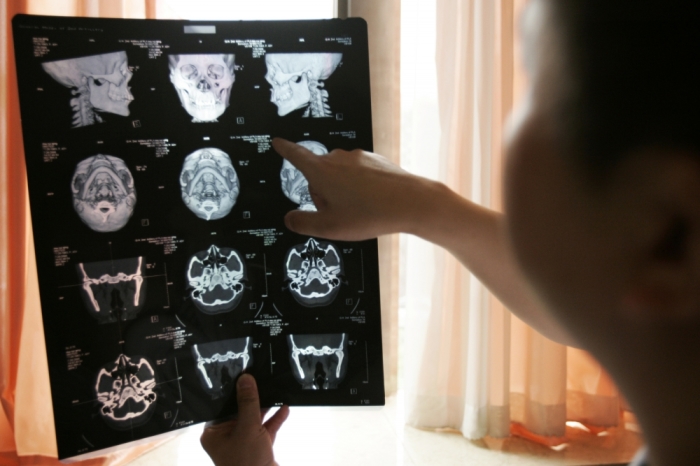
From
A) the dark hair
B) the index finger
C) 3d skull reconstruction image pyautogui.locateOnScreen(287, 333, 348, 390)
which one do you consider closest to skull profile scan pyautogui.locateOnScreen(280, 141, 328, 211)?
the index finger

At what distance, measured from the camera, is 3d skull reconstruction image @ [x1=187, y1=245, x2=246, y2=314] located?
107cm

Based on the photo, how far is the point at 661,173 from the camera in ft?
0.95

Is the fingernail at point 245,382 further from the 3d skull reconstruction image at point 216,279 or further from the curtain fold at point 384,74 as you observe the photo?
the curtain fold at point 384,74

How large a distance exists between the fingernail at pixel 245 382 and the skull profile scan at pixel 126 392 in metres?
0.16

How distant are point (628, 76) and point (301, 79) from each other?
827mm

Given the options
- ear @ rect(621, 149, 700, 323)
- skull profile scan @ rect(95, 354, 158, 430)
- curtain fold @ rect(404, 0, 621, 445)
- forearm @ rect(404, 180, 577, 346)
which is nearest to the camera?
ear @ rect(621, 149, 700, 323)

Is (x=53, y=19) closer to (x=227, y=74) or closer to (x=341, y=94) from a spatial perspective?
(x=227, y=74)

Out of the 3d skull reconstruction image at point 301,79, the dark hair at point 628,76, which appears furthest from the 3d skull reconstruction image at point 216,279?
the dark hair at point 628,76

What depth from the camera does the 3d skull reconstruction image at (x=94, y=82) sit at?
99cm

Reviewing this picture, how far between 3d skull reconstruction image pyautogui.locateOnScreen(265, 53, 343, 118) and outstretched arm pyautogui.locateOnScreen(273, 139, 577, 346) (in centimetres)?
15

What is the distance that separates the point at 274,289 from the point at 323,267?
0.35ft

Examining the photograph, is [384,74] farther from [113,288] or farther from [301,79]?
[113,288]

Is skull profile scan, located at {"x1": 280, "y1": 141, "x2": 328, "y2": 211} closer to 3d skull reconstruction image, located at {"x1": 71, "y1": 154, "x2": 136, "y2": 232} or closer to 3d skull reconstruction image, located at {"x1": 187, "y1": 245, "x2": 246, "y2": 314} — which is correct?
3d skull reconstruction image, located at {"x1": 187, "y1": 245, "x2": 246, "y2": 314}

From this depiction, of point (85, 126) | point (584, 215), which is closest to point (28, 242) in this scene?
point (85, 126)
